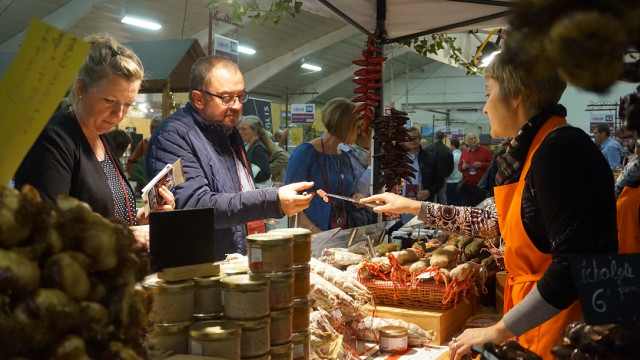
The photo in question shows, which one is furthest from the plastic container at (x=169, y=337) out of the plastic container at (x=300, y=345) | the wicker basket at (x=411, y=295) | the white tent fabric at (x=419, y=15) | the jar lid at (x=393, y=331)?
the white tent fabric at (x=419, y=15)

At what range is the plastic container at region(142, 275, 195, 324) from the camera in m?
1.29

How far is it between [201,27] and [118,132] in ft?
32.9

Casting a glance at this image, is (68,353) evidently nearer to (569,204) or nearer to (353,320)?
(569,204)

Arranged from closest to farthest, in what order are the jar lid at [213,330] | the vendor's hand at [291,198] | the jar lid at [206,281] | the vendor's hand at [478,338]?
the jar lid at [213,330], the jar lid at [206,281], the vendor's hand at [478,338], the vendor's hand at [291,198]

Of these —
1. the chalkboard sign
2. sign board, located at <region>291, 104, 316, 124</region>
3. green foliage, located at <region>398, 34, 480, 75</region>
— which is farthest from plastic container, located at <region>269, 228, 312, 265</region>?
sign board, located at <region>291, 104, 316, 124</region>

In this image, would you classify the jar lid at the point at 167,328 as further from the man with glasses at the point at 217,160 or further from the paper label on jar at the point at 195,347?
the man with glasses at the point at 217,160

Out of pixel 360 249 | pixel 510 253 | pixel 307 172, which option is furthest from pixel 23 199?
pixel 307 172

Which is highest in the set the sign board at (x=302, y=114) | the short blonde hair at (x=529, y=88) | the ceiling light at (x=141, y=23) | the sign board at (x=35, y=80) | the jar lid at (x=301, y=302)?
the ceiling light at (x=141, y=23)

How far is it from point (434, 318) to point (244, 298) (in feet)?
5.61

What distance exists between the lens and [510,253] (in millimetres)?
1934

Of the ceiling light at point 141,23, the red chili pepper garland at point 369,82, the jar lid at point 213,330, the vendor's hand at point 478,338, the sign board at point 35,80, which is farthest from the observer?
the ceiling light at point 141,23

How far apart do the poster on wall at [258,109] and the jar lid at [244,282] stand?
9472 millimetres

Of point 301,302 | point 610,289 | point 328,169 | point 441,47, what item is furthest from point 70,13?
point 610,289

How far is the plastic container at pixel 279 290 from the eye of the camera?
4.70 feet
